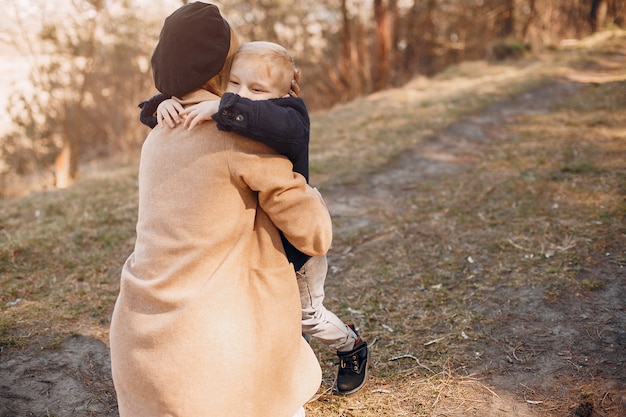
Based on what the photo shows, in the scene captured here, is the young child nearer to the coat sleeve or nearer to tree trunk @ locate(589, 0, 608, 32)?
the coat sleeve

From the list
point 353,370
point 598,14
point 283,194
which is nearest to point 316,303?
point 353,370

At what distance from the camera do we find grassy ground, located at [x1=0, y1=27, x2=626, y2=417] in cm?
232

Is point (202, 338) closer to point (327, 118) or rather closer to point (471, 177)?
point (471, 177)

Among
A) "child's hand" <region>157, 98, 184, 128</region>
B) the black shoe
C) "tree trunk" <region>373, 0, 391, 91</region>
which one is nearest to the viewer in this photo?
"child's hand" <region>157, 98, 184, 128</region>

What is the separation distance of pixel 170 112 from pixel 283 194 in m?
0.43

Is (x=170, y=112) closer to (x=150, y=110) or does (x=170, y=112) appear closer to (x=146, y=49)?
(x=150, y=110)

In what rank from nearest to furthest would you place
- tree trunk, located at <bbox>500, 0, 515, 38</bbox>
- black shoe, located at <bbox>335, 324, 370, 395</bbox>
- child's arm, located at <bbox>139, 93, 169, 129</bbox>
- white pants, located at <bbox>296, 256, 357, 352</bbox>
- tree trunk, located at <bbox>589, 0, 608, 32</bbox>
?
child's arm, located at <bbox>139, 93, 169, 129</bbox> → white pants, located at <bbox>296, 256, 357, 352</bbox> → black shoe, located at <bbox>335, 324, 370, 395</bbox> → tree trunk, located at <bbox>500, 0, 515, 38</bbox> → tree trunk, located at <bbox>589, 0, 608, 32</bbox>

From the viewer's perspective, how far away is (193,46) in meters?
1.55

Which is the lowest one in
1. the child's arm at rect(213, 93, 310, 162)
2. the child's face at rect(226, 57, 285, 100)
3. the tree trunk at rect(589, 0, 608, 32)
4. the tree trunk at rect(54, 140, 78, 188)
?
the tree trunk at rect(54, 140, 78, 188)

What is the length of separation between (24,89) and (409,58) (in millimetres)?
9474

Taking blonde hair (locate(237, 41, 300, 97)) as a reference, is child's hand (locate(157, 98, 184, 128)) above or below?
below

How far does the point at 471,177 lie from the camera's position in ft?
16.0

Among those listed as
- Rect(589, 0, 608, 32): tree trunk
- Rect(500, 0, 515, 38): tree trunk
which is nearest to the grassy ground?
Rect(500, 0, 515, 38): tree trunk

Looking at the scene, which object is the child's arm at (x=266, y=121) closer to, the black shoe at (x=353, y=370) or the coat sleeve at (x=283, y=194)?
the coat sleeve at (x=283, y=194)
